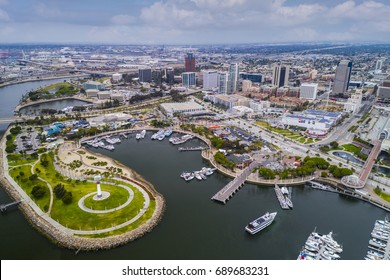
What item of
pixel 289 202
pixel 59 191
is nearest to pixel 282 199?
pixel 289 202

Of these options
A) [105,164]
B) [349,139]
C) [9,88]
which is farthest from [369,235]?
[9,88]

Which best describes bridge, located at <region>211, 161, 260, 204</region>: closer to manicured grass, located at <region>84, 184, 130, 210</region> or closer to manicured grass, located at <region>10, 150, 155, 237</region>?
manicured grass, located at <region>10, 150, 155, 237</region>

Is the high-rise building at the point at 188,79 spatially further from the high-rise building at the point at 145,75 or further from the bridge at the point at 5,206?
the bridge at the point at 5,206

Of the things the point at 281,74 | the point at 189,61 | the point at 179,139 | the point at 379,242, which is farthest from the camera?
the point at 189,61

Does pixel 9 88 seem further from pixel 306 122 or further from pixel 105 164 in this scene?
pixel 306 122

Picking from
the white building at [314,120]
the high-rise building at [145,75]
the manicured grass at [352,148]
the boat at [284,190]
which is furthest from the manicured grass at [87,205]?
the high-rise building at [145,75]

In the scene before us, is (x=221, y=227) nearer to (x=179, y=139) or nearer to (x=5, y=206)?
(x=5, y=206)

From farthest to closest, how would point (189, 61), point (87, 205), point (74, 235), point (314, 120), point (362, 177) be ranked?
point (189, 61) < point (314, 120) < point (362, 177) < point (87, 205) < point (74, 235)
